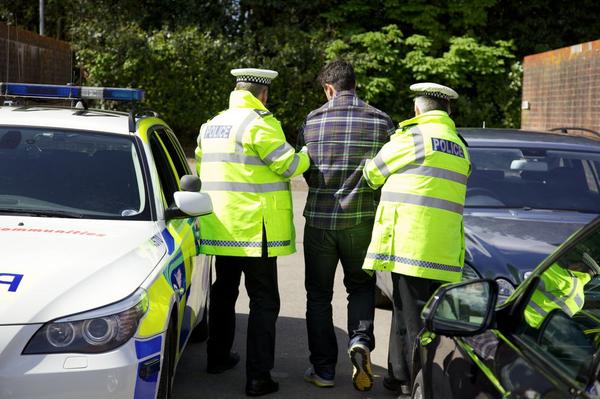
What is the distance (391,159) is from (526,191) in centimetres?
216

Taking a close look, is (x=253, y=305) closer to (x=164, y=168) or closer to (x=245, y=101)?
(x=164, y=168)

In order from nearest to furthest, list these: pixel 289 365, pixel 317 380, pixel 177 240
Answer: pixel 177 240 → pixel 317 380 → pixel 289 365

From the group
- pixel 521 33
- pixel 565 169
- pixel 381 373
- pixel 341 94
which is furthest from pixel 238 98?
pixel 521 33

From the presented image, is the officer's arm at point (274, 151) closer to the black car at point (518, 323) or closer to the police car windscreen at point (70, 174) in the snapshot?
the police car windscreen at point (70, 174)

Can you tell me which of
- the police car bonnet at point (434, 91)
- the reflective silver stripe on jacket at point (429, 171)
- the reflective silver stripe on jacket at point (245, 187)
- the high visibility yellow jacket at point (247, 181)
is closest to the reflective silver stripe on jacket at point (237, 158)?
the high visibility yellow jacket at point (247, 181)

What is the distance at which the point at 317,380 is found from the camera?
576 cm

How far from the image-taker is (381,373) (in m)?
6.09

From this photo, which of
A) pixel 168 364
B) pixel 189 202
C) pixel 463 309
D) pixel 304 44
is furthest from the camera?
pixel 304 44

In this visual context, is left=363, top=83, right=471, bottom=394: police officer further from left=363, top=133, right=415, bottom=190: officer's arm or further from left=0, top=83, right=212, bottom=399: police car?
left=0, top=83, right=212, bottom=399: police car

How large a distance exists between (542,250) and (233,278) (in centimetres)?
188

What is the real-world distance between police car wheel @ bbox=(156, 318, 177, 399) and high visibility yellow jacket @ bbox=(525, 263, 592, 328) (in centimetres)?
175

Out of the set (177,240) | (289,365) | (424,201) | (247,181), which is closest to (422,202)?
(424,201)

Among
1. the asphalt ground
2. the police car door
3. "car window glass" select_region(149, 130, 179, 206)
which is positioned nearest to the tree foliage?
the asphalt ground

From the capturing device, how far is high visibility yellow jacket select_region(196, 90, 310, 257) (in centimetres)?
538
